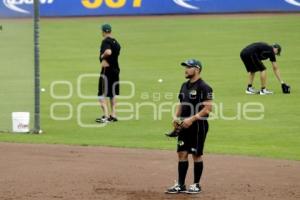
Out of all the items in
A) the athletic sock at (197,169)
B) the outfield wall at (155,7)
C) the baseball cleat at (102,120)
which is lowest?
the athletic sock at (197,169)

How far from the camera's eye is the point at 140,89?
24766mm

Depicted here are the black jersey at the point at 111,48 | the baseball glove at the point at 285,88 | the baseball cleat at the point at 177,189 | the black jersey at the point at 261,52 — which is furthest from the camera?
the black jersey at the point at 261,52

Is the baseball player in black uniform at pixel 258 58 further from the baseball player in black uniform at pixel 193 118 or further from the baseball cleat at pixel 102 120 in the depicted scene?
the baseball player in black uniform at pixel 193 118

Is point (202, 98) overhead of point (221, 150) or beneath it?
→ overhead

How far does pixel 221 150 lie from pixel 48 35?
24.6 meters

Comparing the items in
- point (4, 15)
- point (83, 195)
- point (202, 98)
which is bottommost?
point (83, 195)

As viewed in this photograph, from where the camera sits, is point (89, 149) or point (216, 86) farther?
point (216, 86)

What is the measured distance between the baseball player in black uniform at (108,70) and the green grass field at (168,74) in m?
0.66

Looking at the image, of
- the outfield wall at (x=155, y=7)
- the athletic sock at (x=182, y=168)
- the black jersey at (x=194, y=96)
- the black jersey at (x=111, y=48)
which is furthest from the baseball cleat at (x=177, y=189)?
the outfield wall at (x=155, y=7)

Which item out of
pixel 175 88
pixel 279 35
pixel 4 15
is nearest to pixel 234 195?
pixel 4 15

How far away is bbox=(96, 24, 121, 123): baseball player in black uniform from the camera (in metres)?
19.0

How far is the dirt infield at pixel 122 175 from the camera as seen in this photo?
40.5 ft

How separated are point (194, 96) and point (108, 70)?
7.40m

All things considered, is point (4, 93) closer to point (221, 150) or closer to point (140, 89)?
point (140, 89)
